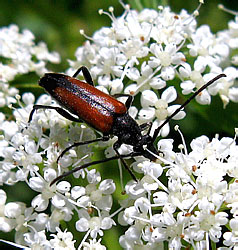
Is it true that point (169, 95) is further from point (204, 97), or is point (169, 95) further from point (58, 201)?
point (58, 201)

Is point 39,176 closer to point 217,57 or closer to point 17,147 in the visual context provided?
point 17,147

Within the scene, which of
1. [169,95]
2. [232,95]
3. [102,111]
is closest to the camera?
[102,111]

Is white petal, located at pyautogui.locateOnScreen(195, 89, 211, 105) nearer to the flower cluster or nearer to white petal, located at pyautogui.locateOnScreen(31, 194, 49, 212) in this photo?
the flower cluster

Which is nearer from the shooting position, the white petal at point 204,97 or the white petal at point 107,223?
the white petal at point 107,223

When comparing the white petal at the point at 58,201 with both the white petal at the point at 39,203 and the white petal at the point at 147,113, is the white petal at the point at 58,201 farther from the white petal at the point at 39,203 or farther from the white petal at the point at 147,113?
the white petal at the point at 147,113

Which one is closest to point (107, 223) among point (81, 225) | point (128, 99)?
point (81, 225)

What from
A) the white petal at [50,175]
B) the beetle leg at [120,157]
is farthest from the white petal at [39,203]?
the beetle leg at [120,157]

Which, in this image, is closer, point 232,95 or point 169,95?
point 169,95

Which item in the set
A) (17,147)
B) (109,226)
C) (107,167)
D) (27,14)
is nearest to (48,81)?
(17,147)

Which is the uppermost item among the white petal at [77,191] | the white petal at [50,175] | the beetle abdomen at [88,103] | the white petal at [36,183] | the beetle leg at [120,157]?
the beetle abdomen at [88,103]
